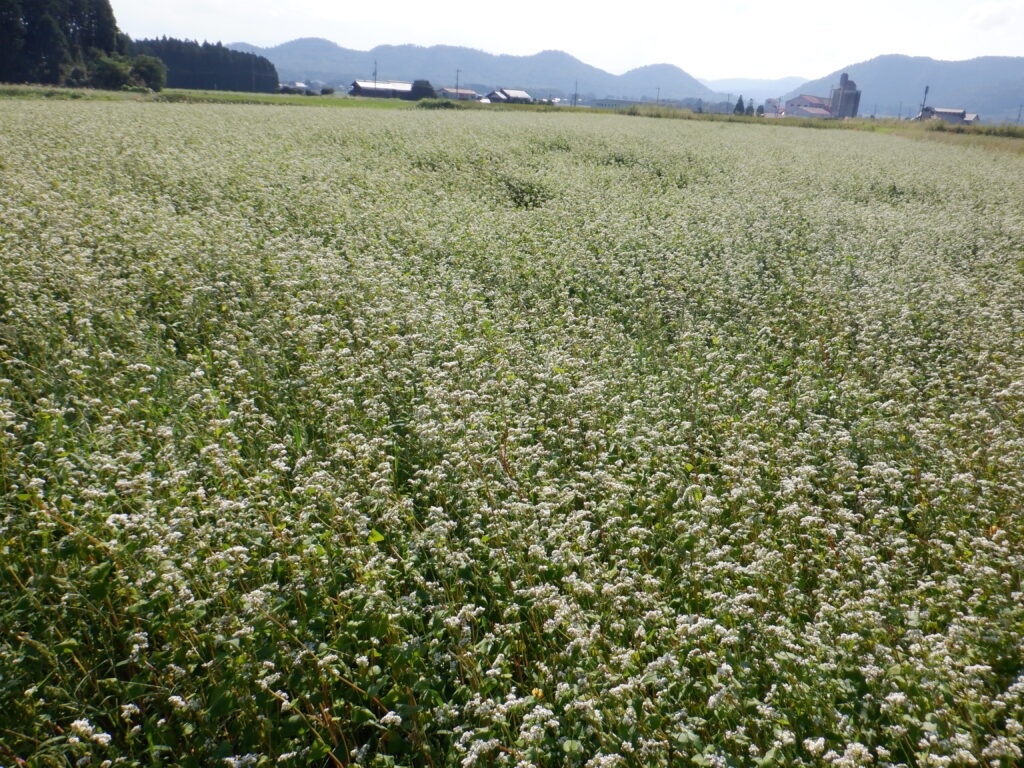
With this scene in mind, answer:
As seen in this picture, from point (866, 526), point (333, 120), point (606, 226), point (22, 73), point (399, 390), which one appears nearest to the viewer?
point (866, 526)

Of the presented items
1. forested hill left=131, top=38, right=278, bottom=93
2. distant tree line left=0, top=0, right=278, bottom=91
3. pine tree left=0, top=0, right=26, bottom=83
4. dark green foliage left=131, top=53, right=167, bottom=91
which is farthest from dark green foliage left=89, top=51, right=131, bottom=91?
forested hill left=131, top=38, right=278, bottom=93

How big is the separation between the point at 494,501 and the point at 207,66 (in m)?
125

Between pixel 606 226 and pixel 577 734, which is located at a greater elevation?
pixel 606 226

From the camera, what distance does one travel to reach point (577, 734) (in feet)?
10.2

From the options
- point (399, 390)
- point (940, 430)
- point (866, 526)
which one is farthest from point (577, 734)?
point (940, 430)

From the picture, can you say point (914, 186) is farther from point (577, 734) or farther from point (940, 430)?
point (577, 734)

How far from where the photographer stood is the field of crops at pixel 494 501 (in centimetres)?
321

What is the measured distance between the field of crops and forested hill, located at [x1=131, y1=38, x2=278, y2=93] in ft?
369

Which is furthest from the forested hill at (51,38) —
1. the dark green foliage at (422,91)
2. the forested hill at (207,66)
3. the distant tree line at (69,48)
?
the dark green foliage at (422,91)

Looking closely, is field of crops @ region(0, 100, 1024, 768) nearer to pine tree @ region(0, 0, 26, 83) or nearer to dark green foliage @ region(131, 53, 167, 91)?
pine tree @ region(0, 0, 26, 83)

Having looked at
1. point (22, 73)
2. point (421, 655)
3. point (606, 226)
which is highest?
point (22, 73)

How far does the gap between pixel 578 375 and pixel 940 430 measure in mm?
3565

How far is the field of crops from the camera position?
10.5 feet

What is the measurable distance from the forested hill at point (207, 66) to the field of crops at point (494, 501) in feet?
369
